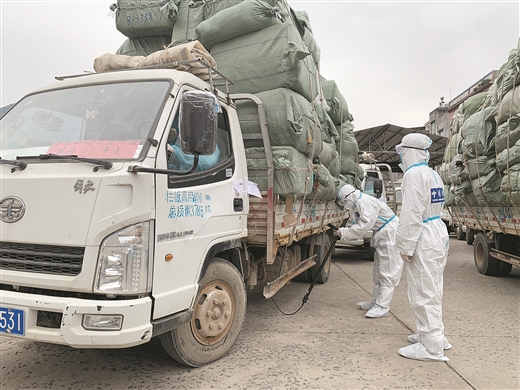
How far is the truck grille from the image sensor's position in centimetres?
225

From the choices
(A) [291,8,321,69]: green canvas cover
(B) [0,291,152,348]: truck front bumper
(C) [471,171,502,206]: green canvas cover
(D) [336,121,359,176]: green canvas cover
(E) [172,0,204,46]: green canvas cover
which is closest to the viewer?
(B) [0,291,152,348]: truck front bumper

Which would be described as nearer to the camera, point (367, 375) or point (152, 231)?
point (152, 231)

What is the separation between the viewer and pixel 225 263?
10.5 ft

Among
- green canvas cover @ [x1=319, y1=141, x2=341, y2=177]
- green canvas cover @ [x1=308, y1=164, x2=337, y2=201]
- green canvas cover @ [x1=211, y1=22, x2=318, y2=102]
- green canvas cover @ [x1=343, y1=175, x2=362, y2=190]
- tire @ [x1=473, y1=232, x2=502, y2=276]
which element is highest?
green canvas cover @ [x1=211, y1=22, x2=318, y2=102]

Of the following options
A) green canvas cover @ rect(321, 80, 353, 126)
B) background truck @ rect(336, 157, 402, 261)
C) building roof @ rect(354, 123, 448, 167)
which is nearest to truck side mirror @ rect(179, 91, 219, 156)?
green canvas cover @ rect(321, 80, 353, 126)

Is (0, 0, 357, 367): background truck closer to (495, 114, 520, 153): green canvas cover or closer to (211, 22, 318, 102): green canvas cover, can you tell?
(211, 22, 318, 102): green canvas cover

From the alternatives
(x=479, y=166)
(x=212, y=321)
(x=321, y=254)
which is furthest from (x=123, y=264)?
(x=479, y=166)

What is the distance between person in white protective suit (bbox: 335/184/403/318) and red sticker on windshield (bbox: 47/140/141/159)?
10.2 feet

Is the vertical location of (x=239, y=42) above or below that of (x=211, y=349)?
above

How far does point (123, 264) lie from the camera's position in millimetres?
2242

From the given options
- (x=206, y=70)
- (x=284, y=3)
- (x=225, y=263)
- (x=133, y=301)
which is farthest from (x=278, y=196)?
(x=284, y=3)

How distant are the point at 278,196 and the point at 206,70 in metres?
1.29

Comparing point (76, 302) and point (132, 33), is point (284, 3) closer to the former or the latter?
point (132, 33)

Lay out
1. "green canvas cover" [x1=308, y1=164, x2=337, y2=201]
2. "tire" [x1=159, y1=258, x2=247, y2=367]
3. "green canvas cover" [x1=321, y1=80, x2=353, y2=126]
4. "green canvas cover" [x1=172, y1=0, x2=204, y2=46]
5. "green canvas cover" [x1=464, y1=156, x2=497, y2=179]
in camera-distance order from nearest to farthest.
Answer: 1. "tire" [x1=159, y1=258, x2=247, y2=367]
2. "green canvas cover" [x1=172, y1=0, x2=204, y2=46]
3. "green canvas cover" [x1=308, y1=164, x2=337, y2=201]
4. "green canvas cover" [x1=464, y1=156, x2=497, y2=179]
5. "green canvas cover" [x1=321, y1=80, x2=353, y2=126]
